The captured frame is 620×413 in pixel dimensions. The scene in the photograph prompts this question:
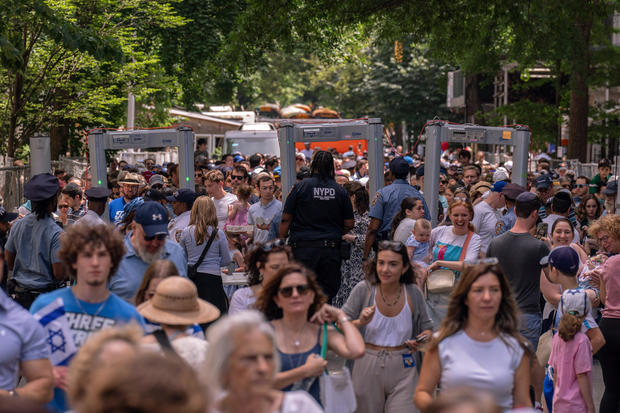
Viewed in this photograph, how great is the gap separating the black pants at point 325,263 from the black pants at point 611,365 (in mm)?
2585

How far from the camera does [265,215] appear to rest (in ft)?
35.7

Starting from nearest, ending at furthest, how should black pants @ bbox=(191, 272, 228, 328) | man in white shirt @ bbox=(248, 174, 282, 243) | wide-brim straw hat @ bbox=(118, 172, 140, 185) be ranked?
1. black pants @ bbox=(191, 272, 228, 328)
2. man in white shirt @ bbox=(248, 174, 282, 243)
3. wide-brim straw hat @ bbox=(118, 172, 140, 185)

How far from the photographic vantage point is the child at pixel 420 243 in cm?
868

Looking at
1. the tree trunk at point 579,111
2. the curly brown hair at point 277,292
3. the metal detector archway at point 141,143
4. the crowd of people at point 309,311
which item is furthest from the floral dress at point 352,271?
the tree trunk at point 579,111

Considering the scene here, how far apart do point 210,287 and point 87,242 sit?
3834mm

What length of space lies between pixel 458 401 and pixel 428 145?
34.0ft

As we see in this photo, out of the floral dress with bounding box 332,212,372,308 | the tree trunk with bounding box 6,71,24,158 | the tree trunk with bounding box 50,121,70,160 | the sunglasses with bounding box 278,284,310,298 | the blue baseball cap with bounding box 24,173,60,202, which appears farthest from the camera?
the tree trunk with bounding box 50,121,70,160

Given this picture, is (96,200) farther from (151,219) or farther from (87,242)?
(87,242)

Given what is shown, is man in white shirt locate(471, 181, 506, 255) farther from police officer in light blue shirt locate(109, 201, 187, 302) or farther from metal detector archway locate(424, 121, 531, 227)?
police officer in light blue shirt locate(109, 201, 187, 302)

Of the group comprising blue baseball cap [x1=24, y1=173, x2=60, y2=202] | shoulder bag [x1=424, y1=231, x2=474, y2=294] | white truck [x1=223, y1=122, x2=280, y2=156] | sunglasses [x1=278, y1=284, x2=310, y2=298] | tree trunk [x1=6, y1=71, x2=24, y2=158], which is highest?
tree trunk [x1=6, y1=71, x2=24, y2=158]

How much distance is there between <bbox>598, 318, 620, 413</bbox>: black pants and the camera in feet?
23.8

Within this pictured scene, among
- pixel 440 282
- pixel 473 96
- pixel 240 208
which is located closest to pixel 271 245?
pixel 440 282

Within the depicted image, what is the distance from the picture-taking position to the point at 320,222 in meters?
8.98

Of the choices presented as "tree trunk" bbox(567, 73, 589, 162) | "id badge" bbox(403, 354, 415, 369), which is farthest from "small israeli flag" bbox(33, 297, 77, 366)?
"tree trunk" bbox(567, 73, 589, 162)
